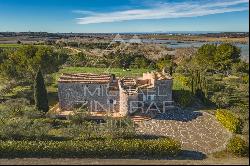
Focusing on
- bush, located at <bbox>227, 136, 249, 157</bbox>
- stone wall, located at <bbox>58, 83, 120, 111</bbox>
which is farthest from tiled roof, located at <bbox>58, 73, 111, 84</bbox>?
bush, located at <bbox>227, 136, 249, 157</bbox>

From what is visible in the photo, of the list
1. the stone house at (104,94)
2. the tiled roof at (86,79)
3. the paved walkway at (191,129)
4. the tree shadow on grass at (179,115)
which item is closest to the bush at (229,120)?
the paved walkway at (191,129)

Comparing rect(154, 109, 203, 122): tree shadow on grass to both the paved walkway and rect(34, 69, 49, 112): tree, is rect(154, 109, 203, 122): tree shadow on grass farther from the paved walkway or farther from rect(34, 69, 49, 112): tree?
rect(34, 69, 49, 112): tree

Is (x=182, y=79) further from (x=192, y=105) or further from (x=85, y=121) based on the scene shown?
(x=85, y=121)

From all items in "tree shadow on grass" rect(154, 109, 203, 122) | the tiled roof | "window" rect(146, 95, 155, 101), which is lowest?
"tree shadow on grass" rect(154, 109, 203, 122)

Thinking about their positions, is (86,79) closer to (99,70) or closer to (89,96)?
(89,96)

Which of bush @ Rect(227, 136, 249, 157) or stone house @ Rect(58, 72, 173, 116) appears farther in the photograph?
stone house @ Rect(58, 72, 173, 116)

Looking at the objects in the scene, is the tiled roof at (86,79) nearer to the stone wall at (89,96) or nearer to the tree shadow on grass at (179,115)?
the stone wall at (89,96)

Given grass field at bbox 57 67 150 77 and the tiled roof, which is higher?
the tiled roof
